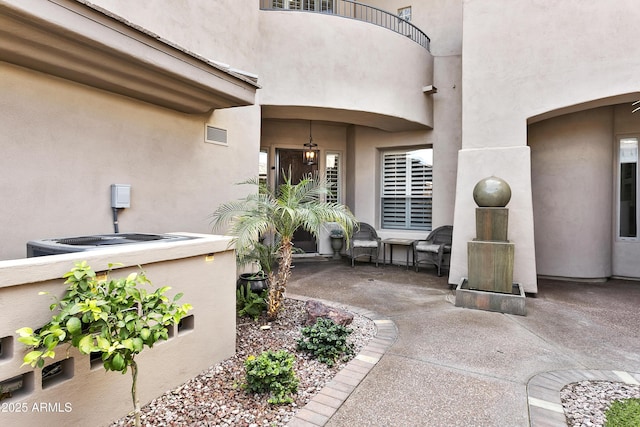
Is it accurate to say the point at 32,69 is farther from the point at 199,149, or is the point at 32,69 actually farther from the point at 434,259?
the point at 434,259

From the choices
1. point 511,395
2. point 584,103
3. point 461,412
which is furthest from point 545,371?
point 584,103

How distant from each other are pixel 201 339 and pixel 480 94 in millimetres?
6472

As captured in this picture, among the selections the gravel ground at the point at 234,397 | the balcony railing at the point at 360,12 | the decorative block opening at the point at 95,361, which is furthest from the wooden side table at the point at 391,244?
the decorative block opening at the point at 95,361

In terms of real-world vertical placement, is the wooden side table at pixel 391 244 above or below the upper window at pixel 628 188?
below

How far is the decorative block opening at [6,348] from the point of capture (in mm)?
1982

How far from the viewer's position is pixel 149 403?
8.98 ft

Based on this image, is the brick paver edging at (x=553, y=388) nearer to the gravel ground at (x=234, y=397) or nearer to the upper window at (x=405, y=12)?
the gravel ground at (x=234, y=397)

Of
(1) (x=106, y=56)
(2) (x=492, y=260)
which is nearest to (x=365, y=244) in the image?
(2) (x=492, y=260)

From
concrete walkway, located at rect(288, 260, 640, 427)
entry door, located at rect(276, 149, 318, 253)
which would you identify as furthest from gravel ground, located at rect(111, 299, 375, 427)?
entry door, located at rect(276, 149, 318, 253)

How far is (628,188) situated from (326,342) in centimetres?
804

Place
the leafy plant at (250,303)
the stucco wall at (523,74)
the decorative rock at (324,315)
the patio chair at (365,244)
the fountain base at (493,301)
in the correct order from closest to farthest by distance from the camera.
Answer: the decorative rock at (324,315) < the leafy plant at (250,303) < the fountain base at (493,301) < the stucco wall at (523,74) < the patio chair at (365,244)

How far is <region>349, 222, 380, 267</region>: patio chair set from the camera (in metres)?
8.80

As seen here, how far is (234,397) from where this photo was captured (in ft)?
9.39

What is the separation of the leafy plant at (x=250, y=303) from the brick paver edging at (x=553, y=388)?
10.5ft
